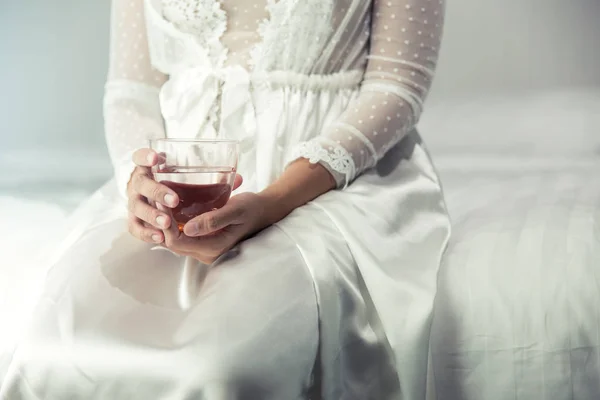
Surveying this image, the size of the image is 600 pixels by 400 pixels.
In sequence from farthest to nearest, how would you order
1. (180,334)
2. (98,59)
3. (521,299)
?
(98,59), (521,299), (180,334)

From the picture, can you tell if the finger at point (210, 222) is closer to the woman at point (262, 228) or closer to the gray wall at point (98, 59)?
the woman at point (262, 228)

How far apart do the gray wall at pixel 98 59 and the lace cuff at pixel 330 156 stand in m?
0.51

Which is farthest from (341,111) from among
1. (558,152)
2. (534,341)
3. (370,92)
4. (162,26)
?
(558,152)

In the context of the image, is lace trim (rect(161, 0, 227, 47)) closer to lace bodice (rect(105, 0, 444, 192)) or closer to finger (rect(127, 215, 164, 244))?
lace bodice (rect(105, 0, 444, 192))

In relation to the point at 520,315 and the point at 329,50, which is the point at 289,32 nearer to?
the point at 329,50

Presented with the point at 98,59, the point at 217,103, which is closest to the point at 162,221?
the point at 217,103

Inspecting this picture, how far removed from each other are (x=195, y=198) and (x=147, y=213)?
6 centimetres

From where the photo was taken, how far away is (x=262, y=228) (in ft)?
2.07

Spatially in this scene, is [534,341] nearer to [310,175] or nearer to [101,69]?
[310,175]

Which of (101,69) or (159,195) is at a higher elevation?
(159,195)

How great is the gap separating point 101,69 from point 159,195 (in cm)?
Answer: 64

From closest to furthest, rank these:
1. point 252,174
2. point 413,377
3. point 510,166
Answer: point 413,377
point 252,174
point 510,166

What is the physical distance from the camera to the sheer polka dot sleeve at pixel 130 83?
82 cm

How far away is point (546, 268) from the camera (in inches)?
25.3
